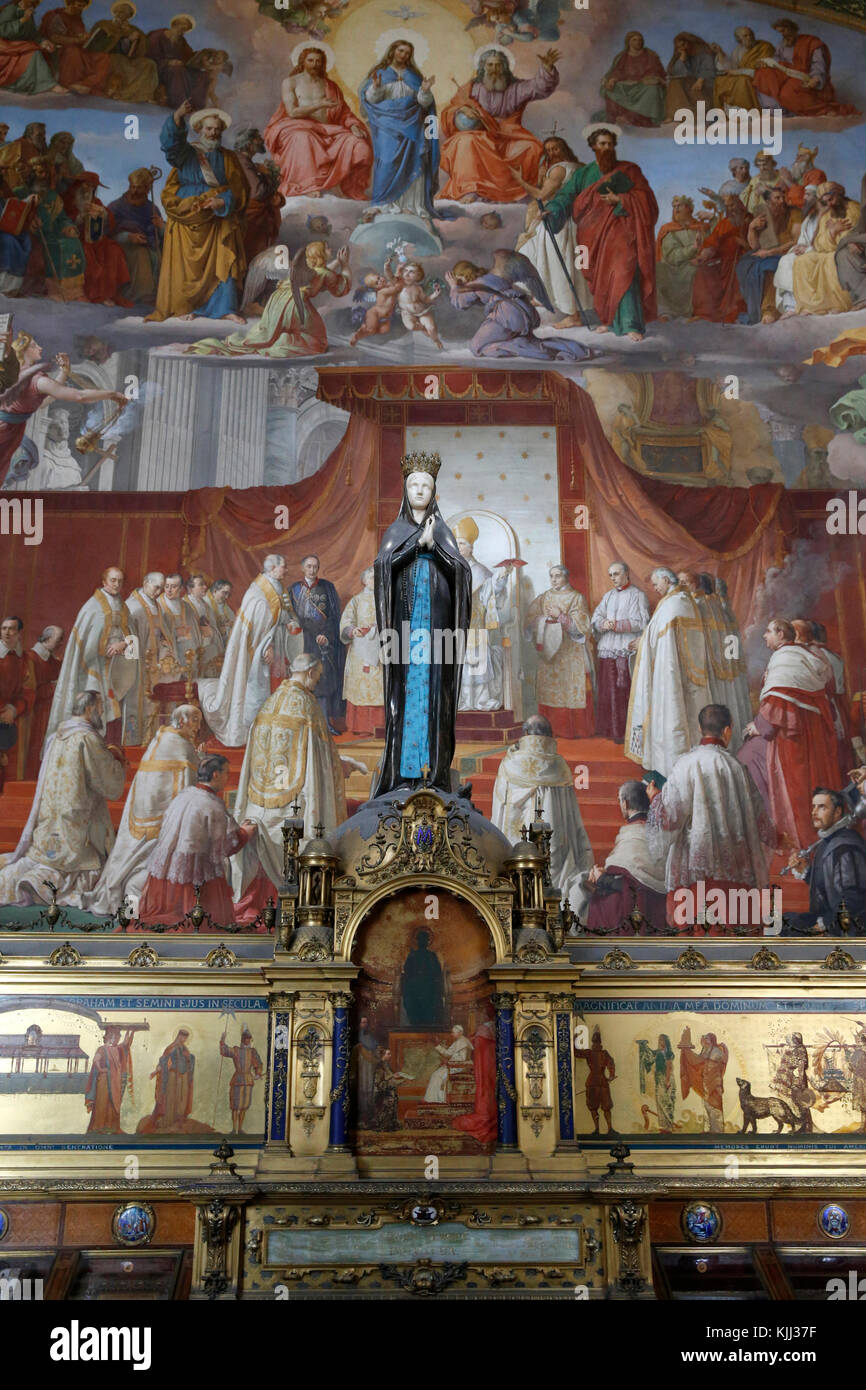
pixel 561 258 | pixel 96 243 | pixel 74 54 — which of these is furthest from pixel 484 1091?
pixel 74 54

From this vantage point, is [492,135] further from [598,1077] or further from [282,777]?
[598,1077]

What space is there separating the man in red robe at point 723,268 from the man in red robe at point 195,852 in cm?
1009

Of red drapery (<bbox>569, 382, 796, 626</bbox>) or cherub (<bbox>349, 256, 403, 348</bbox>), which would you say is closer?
red drapery (<bbox>569, 382, 796, 626</bbox>)

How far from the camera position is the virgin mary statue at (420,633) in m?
12.5

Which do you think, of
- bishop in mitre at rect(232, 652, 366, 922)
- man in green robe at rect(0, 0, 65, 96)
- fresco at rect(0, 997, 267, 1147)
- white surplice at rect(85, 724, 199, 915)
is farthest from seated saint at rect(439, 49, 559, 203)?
fresco at rect(0, 997, 267, 1147)

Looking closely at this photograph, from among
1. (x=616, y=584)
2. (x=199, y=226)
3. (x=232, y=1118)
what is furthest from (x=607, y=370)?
(x=232, y=1118)

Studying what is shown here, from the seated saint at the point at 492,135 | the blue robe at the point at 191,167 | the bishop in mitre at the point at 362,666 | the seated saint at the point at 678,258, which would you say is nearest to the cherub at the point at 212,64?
the blue robe at the point at 191,167

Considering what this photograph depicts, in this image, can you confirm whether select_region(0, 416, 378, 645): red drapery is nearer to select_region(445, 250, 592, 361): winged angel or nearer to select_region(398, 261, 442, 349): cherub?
select_region(398, 261, 442, 349): cherub

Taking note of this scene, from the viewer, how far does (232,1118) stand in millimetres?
13297

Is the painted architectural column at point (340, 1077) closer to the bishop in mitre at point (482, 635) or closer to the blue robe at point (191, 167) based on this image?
the bishop in mitre at point (482, 635)

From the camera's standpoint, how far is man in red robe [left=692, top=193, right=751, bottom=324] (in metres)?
19.3

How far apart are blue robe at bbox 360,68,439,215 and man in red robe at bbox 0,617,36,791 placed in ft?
28.6

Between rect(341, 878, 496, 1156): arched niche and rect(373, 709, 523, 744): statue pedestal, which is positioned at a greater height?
rect(373, 709, 523, 744): statue pedestal
